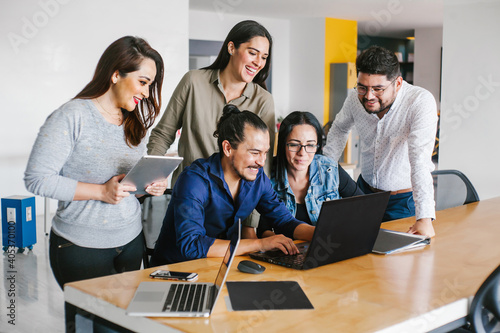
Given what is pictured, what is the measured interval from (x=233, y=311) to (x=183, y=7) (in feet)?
17.6

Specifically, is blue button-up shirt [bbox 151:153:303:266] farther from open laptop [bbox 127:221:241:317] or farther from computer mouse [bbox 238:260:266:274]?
open laptop [bbox 127:221:241:317]

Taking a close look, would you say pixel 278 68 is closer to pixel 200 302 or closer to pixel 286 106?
pixel 286 106

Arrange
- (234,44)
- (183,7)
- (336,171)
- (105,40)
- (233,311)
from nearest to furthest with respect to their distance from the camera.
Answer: (233,311) < (234,44) < (336,171) < (105,40) < (183,7)

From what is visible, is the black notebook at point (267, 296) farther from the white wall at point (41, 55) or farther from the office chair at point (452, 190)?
the white wall at point (41, 55)

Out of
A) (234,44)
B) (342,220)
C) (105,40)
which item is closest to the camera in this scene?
(342,220)

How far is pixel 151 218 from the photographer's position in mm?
2223

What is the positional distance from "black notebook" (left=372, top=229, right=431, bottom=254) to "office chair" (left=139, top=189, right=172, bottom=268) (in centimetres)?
86

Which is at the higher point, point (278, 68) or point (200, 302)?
point (278, 68)

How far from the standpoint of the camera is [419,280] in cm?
165

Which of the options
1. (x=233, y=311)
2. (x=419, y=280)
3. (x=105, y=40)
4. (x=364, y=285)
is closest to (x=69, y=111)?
(x=233, y=311)

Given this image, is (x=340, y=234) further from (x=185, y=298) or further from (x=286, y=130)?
(x=286, y=130)

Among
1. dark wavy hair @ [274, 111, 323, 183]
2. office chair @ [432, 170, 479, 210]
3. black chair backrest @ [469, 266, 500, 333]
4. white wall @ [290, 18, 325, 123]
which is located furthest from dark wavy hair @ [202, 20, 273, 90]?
white wall @ [290, 18, 325, 123]

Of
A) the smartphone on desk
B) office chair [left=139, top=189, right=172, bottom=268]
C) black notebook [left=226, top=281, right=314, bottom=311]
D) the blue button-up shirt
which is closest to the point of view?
black notebook [left=226, top=281, right=314, bottom=311]

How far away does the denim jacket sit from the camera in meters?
2.42
